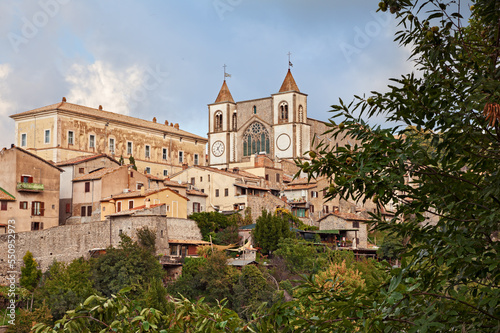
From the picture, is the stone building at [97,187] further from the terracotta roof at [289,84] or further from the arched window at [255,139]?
the terracotta roof at [289,84]

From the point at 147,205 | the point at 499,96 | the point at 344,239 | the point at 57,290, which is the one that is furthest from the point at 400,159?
the point at 344,239

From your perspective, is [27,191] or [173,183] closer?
[27,191]

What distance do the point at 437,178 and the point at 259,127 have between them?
67.1 meters

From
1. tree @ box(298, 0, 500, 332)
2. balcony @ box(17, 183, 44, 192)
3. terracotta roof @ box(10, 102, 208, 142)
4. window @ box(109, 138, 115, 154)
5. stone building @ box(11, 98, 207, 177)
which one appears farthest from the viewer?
window @ box(109, 138, 115, 154)

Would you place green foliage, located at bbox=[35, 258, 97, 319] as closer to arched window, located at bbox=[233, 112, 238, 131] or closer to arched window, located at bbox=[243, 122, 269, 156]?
arched window, located at bbox=[243, 122, 269, 156]

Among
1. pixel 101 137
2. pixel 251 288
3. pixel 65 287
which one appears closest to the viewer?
pixel 65 287

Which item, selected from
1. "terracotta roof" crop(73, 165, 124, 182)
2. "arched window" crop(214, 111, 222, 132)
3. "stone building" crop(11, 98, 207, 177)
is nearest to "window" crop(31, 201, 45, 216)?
"terracotta roof" crop(73, 165, 124, 182)

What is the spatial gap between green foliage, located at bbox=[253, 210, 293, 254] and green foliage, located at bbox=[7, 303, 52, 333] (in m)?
14.8

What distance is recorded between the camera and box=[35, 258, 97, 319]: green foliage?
36281 mm

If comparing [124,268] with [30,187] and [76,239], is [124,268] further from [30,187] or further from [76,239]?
[30,187]

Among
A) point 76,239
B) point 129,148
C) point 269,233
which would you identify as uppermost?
point 129,148

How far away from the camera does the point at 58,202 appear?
47000 mm

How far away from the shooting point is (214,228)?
4659 centimetres

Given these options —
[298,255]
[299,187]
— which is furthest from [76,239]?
[299,187]
